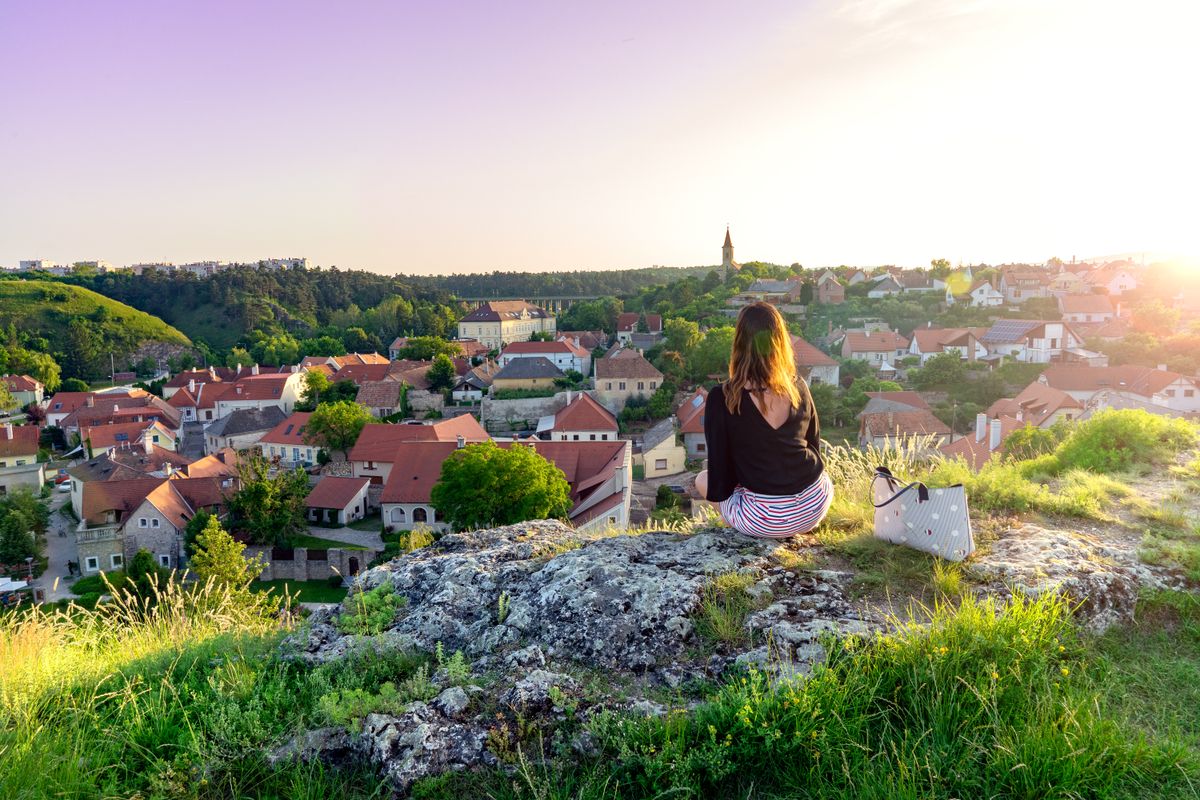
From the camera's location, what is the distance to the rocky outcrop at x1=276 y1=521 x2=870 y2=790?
2838mm

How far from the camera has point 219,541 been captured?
68.5 feet

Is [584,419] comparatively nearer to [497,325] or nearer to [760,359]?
[760,359]

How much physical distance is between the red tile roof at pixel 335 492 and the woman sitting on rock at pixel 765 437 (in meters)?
28.9

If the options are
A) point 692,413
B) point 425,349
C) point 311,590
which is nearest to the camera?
point 311,590

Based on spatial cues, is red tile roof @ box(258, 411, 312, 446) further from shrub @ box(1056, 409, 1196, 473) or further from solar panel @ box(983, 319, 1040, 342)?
solar panel @ box(983, 319, 1040, 342)

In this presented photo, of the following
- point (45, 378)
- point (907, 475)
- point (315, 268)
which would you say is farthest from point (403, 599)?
point (315, 268)

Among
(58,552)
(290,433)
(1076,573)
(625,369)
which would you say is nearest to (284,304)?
(290,433)

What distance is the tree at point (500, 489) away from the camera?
22453mm

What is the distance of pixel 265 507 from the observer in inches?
1040

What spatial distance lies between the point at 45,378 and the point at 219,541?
67359mm

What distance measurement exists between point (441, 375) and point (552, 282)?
395 feet

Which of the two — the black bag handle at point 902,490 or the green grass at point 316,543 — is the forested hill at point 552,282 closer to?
the green grass at point 316,543

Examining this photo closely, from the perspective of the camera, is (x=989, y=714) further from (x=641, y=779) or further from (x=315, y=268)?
(x=315, y=268)

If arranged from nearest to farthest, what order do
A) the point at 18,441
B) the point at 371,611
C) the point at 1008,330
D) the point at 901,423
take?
the point at 371,611, the point at 901,423, the point at 18,441, the point at 1008,330
